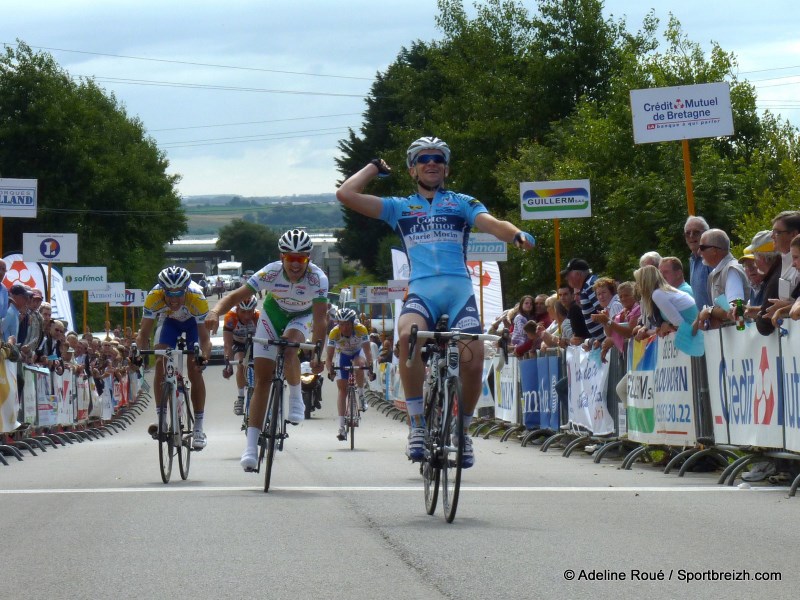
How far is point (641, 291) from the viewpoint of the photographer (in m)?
13.7

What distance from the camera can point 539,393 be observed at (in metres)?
19.0

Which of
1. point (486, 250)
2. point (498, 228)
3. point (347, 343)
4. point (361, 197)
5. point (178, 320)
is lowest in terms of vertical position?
point (347, 343)

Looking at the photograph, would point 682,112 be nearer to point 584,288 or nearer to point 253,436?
point 584,288

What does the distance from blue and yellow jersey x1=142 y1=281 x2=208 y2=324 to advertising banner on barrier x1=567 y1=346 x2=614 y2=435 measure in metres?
4.71

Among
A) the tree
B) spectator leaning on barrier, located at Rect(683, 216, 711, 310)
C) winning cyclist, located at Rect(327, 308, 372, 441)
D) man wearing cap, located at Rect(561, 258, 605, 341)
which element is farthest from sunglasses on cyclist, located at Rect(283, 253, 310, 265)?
the tree

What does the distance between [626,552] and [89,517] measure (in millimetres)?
3715

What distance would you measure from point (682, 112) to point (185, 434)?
8473 millimetres

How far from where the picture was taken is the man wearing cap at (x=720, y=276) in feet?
41.4

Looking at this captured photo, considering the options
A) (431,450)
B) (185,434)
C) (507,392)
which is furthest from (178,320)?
(507,392)

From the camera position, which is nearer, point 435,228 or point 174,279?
point 435,228

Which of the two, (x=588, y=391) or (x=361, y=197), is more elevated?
(x=361, y=197)

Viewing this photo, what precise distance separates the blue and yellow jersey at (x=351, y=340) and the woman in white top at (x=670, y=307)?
24.7ft

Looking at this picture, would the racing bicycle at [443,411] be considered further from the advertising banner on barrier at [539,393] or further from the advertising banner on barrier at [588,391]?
the advertising banner on barrier at [539,393]

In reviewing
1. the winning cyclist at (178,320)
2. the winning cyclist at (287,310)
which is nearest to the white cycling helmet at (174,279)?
the winning cyclist at (178,320)
